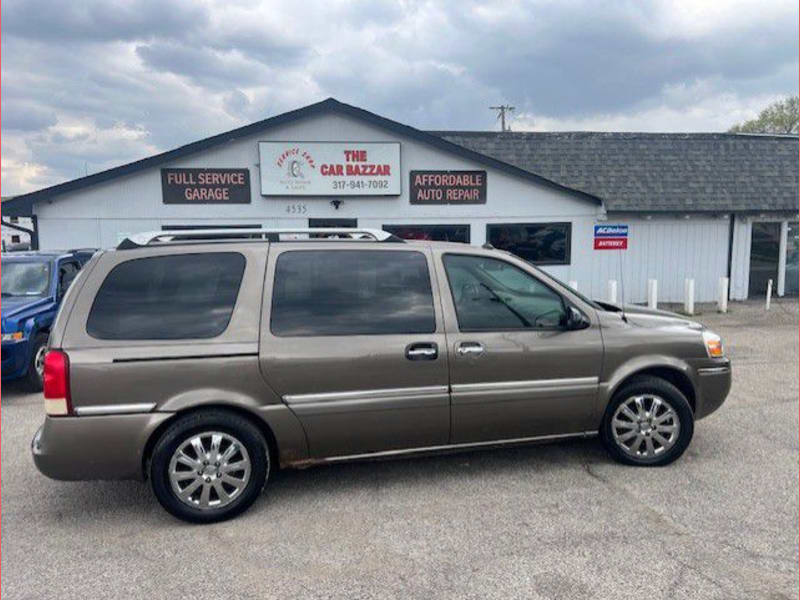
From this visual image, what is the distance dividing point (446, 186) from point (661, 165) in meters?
6.06

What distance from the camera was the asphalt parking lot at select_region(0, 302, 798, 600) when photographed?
9.57 feet

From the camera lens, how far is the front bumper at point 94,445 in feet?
11.2

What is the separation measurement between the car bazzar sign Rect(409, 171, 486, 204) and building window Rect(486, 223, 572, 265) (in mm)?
951

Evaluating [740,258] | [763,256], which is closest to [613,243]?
[740,258]

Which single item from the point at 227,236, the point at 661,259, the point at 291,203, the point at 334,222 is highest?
the point at 291,203

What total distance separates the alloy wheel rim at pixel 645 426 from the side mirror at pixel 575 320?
0.71 m

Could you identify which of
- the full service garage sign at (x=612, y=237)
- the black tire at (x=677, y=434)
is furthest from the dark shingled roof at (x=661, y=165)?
the black tire at (x=677, y=434)

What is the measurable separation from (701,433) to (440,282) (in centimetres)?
299

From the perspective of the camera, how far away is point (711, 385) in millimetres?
4461

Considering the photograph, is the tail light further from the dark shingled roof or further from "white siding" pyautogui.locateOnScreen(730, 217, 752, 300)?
"white siding" pyautogui.locateOnScreen(730, 217, 752, 300)

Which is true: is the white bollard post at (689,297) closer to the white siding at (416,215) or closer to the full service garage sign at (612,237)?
the white siding at (416,215)

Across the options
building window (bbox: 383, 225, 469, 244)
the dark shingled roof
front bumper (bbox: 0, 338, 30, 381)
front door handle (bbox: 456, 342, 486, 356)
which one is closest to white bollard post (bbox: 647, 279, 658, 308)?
the dark shingled roof

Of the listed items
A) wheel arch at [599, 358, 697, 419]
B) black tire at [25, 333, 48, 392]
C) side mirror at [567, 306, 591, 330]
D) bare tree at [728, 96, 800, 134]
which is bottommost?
black tire at [25, 333, 48, 392]

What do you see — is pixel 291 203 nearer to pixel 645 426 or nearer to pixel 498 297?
pixel 498 297
